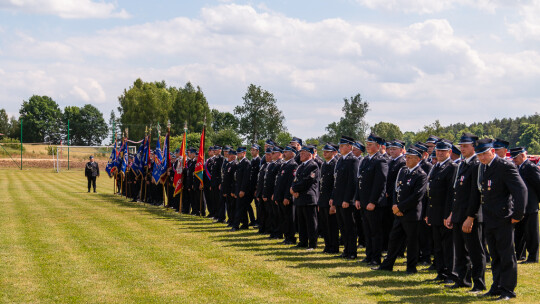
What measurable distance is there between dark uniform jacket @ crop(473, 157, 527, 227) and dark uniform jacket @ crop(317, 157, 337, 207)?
437 cm

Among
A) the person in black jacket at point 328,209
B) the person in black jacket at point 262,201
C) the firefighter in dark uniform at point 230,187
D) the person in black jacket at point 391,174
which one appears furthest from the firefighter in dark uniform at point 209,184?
the person in black jacket at point 391,174

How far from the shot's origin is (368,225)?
1070cm

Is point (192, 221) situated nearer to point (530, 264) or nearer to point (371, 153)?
point (371, 153)

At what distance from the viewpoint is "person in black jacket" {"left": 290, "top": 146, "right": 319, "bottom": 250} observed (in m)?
12.3

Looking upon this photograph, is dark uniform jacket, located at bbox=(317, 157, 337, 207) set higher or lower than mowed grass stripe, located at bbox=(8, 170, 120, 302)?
higher

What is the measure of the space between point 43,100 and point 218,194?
108 m

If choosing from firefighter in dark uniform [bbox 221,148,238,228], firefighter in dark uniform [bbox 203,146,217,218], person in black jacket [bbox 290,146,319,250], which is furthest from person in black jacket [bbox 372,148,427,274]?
firefighter in dark uniform [bbox 203,146,217,218]

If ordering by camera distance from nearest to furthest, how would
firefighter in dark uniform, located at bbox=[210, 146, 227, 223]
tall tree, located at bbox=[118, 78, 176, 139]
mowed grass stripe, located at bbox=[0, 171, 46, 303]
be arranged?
1. mowed grass stripe, located at bbox=[0, 171, 46, 303]
2. firefighter in dark uniform, located at bbox=[210, 146, 227, 223]
3. tall tree, located at bbox=[118, 78, 176, 139]

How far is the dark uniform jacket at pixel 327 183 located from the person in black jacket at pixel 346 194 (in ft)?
1.35

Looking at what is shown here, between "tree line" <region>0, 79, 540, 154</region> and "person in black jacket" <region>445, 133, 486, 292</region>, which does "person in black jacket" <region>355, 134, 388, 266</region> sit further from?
"tree line" <region>0, 79, 540, 154</region>

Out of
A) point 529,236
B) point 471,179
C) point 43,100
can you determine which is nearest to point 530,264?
point 529,236

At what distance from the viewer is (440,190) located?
29.8 ft

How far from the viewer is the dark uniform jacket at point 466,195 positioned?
26.4ft

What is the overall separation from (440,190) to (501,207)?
1.53 metres
